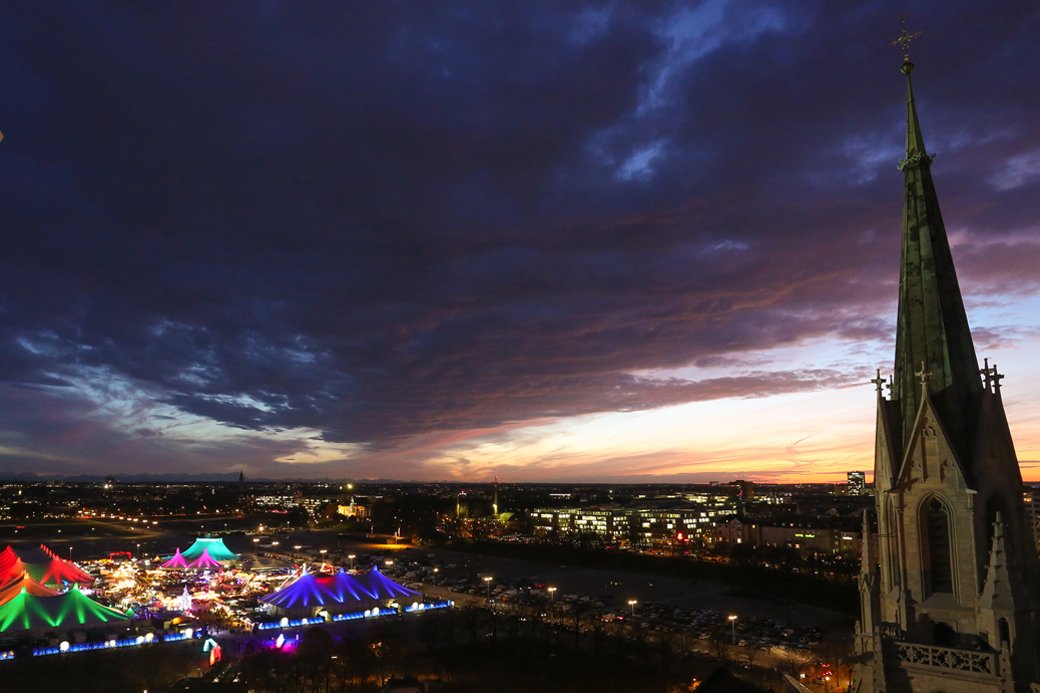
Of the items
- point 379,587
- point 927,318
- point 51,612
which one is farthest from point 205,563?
point 927,318

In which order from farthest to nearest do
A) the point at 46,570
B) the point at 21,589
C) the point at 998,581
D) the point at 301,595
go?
the point at 46,570 < the point at 301,595 < the point at 21,589 < the point at 998,581

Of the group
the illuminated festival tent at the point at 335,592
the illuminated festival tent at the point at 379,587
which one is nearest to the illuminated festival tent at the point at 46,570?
the illuminated festival tent at the point at 335,592

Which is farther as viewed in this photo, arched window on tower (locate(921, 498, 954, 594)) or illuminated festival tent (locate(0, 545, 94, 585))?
illuminated festival tent (locate(0, 545, 94, 585))

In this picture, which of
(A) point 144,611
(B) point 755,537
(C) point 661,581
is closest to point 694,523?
(B) point 755,537

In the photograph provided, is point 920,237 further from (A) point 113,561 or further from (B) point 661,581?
(A) point 113,561

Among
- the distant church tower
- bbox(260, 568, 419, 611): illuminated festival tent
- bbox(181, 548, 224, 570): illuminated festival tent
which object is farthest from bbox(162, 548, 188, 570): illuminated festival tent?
the distant church tower

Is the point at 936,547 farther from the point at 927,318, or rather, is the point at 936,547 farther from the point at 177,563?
the point at 177,563

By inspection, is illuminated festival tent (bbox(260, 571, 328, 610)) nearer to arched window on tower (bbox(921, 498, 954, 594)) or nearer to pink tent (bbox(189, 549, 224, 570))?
pink tent (bbox(189, 549, 224, 570))
